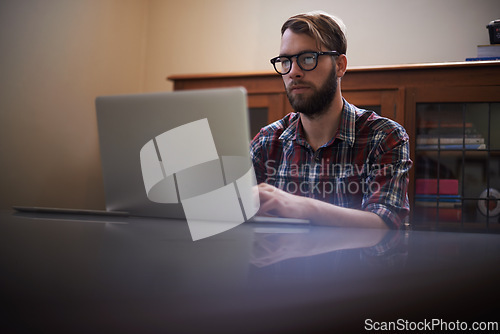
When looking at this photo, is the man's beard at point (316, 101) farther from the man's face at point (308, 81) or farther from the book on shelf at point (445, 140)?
the book on shelf at point (445, 140)

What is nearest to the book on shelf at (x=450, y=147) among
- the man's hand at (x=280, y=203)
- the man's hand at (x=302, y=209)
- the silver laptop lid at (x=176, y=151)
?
the man's hand at (x=302, y=209)

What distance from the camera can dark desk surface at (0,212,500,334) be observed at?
185 millimetres

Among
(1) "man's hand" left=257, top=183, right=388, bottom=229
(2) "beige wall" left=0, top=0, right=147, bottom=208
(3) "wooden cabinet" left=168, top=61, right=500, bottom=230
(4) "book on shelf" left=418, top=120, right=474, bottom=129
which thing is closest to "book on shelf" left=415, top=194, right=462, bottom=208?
(3) "wooden cabinet" left=168, top=61, right=500, bottom=230

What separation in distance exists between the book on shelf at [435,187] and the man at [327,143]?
0.85 meters

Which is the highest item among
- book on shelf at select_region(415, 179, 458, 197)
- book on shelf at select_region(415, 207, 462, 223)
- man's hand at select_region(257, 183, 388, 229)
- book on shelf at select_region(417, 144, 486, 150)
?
book on shelf at select_region(417, 144, 486, 150)

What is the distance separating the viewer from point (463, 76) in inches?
74.3

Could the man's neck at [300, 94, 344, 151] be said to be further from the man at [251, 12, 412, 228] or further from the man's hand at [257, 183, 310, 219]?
the man's hand at [257, 183, 310, 219]

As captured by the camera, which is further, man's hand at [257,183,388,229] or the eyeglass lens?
the eyeglass lens

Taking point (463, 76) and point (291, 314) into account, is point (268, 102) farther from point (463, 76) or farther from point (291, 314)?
point (291, 314)

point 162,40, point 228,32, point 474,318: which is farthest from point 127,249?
point 162,40

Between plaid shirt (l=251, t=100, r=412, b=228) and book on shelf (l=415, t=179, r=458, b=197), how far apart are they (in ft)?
2.80

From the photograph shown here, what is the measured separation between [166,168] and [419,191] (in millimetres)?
1610

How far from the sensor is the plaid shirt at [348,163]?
3.56ft

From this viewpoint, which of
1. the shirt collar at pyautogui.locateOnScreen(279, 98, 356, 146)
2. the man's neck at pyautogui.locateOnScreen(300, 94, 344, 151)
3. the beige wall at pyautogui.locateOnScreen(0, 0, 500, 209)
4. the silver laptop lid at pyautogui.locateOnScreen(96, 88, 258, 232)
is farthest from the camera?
the beige wall at pyautogui.locateOnScreen(0, 0, 500, 209)
